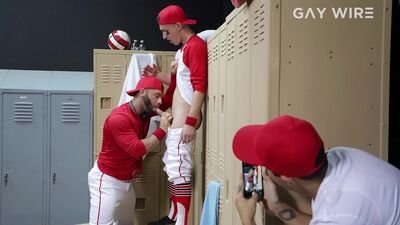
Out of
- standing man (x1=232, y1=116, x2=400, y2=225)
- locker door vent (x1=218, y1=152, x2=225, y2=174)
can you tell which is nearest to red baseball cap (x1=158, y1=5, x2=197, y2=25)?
locker door vent (x1=218, y1=152, x2=225, y2=174)

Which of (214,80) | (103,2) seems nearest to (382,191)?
(214,80)

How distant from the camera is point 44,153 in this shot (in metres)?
4.34

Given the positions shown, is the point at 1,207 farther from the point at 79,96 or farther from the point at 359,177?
the point at 359,177

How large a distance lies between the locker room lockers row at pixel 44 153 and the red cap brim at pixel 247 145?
3067mm

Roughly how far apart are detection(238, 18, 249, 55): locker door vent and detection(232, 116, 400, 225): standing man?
0.80 metres

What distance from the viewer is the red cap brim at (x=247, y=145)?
1468 millimetres

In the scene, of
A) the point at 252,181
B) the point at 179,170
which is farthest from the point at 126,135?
the point at 252,181

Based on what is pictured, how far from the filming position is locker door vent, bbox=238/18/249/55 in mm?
2105

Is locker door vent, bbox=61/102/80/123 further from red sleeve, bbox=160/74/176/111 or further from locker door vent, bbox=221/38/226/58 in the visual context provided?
locker door vent, bbox=221/38/226/58

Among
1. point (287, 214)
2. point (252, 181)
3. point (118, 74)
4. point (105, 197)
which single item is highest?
point (118, 74)

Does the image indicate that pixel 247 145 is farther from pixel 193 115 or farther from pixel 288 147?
pixel 193 115

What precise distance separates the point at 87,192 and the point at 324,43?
130 inches

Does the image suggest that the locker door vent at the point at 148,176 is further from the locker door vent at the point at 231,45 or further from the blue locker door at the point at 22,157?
the locker door vent at the point at 231,45

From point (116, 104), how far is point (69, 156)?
0.84m
